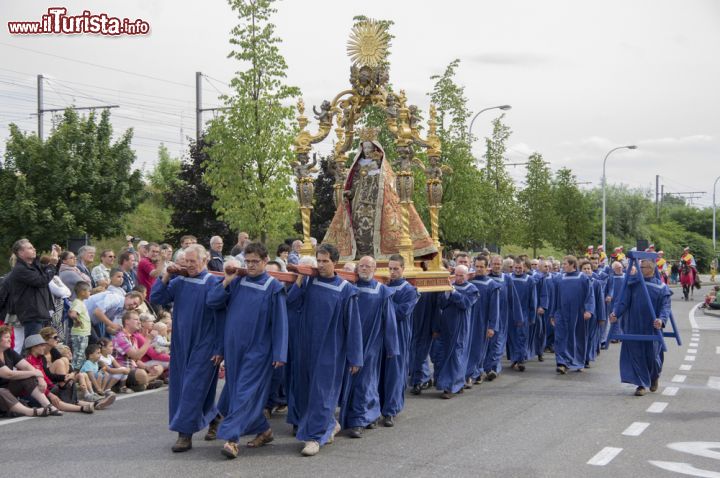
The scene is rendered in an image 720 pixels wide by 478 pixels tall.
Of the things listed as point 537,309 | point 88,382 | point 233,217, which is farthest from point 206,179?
point 88,382

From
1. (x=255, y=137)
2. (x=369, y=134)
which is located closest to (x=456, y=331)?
(x=369, y=134)

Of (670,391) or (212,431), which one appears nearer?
(212,431)

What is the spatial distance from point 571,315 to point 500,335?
1706 millimetres

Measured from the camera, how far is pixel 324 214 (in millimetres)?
29484

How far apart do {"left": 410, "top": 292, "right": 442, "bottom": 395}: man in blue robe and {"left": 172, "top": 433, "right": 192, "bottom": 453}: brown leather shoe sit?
426 cm

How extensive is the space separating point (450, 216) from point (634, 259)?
46.9 feet

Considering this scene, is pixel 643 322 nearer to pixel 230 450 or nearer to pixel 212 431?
pixel 212 431

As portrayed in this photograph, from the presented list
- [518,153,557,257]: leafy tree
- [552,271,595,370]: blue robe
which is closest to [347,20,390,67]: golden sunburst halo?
[552,271,595,370]: blue robe

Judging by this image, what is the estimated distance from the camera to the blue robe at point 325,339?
8.11 m

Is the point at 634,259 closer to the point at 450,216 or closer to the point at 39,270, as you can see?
the point at 39,270

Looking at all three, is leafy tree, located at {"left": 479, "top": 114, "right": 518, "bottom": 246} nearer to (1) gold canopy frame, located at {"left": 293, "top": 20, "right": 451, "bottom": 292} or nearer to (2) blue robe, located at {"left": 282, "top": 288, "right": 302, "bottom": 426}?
(1) gold canopy frame, located at {"left": 293, "top": 20, "right": 451, "bottom": 292}

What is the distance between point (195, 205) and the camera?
90.1 ft

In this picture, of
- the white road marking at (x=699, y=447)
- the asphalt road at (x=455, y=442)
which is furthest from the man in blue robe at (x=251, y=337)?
the white road marking at (x=699, y=447)

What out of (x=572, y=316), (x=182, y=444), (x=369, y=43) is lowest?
(x=182, y=444)
